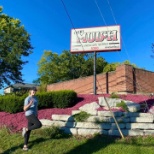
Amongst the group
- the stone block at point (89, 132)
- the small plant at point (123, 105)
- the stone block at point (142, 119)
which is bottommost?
the stone block at point (89, 132)

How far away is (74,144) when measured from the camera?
862 cm

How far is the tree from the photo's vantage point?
34731mm

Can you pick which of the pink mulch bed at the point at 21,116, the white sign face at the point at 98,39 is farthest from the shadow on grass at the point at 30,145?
the white sign face at the point at 98,39

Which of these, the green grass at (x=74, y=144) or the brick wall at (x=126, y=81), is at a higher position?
the brick wall at (x=126, y=81)

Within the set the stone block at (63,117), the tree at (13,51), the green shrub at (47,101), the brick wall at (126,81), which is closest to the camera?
the stone block at (63,117)

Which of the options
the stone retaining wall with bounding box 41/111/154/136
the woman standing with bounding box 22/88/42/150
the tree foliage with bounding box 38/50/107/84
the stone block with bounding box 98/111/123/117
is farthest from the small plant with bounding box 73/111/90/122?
the tree foliage with bounding box 38/50/107/84

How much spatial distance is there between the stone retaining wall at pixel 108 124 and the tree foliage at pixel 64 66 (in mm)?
42220

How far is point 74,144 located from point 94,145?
0.64m

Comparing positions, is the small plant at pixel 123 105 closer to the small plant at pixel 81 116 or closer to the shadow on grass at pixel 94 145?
the small plant at pixel 81 116

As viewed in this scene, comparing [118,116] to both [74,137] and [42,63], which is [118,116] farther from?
[42,63]

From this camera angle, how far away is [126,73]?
21.0 metres

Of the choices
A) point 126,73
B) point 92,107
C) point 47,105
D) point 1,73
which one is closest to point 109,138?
point 92,107

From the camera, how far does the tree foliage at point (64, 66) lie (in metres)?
53.2

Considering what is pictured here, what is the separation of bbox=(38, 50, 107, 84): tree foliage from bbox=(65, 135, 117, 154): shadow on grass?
43.6m
